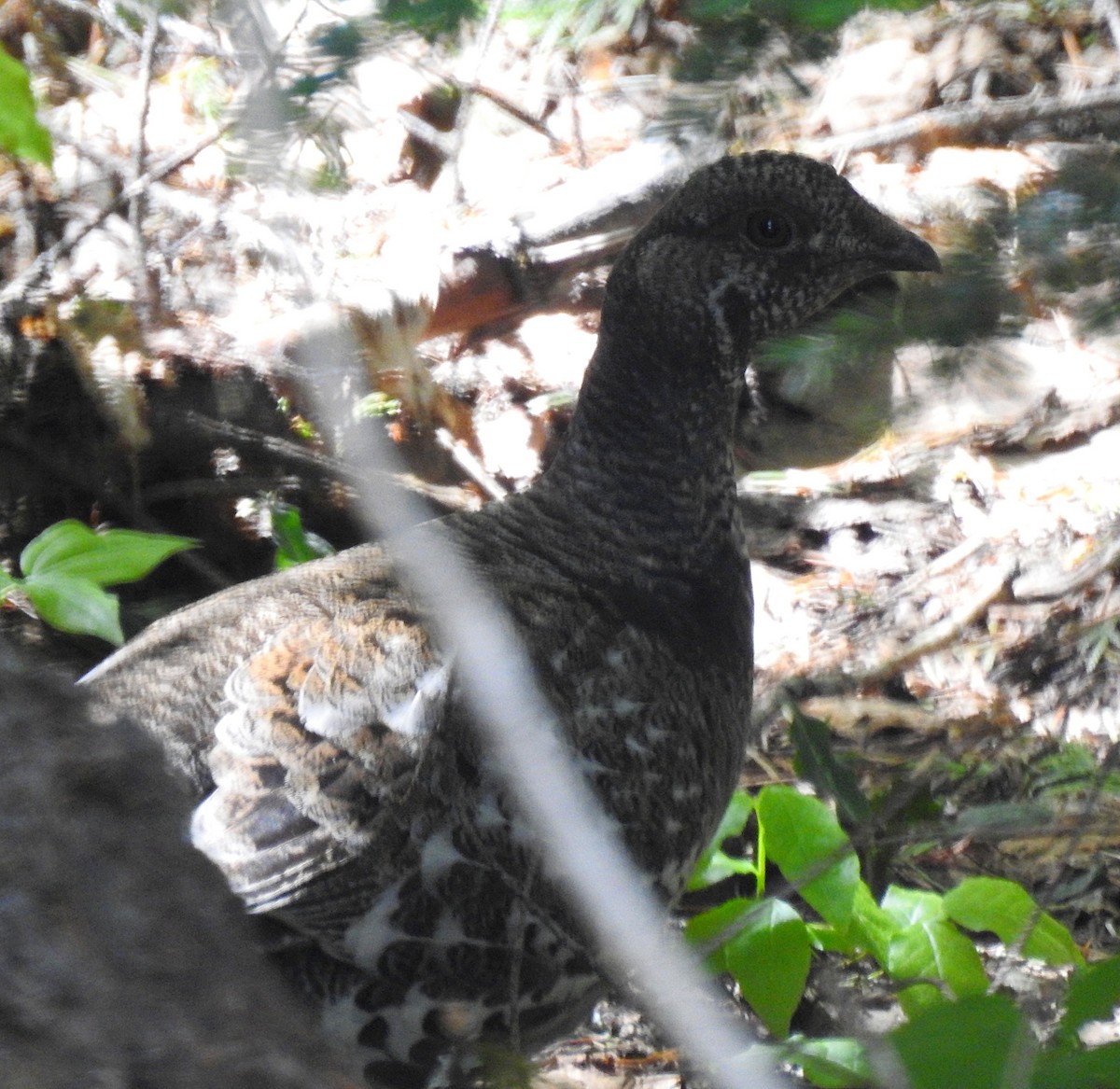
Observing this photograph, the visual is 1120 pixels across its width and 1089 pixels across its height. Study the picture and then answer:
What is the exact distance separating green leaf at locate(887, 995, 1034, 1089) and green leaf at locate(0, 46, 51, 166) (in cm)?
266

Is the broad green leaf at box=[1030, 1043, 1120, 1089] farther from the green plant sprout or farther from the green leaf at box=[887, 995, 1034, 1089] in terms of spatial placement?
the green plant sprout

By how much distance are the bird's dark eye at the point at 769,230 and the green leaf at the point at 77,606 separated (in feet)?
5.45

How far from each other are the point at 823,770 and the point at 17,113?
2448 mm

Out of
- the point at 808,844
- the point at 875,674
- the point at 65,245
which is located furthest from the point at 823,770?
the point at 65,245

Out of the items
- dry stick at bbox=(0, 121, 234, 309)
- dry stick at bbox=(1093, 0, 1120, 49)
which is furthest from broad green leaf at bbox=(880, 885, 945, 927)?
dry stick at bbox=(0, 121, 234, 309)

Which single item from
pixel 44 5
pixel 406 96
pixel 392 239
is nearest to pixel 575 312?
pixel 392 239

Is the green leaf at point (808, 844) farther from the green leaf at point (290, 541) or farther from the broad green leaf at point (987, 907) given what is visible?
the green leaf at point (290, 541)

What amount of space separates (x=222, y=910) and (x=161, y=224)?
410 cm

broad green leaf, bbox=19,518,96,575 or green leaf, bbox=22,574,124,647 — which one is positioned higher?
broad green leaf, bbox=19,518,96,575

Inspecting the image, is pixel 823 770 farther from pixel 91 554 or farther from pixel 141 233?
pixel 141 233

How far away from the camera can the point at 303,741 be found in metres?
2.36

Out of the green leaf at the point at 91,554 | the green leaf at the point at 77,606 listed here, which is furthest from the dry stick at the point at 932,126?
the green leaf at the point at 77,606

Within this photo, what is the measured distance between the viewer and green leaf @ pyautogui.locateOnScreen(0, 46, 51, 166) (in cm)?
278

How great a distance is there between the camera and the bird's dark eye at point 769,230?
9.11 ft
